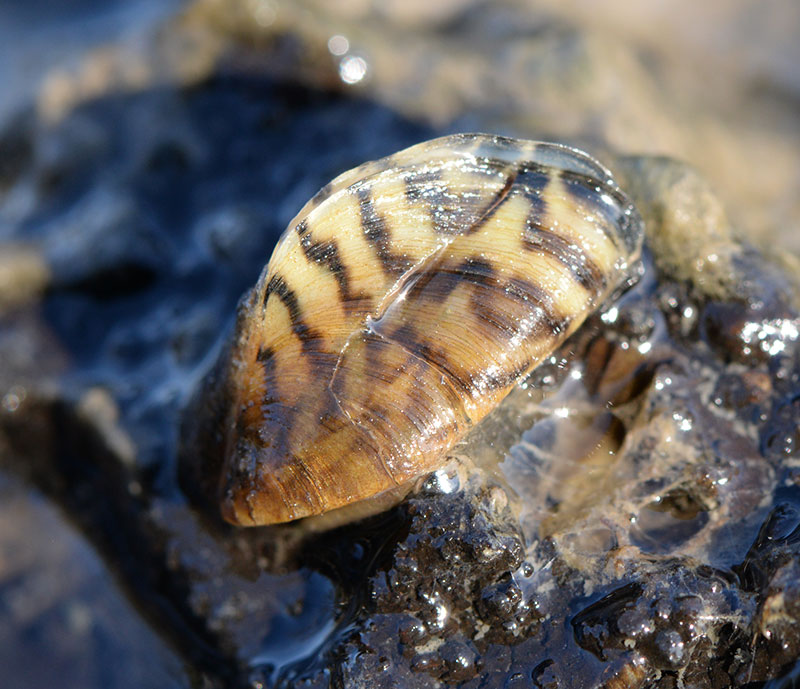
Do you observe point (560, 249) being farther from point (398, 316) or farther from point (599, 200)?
point (398, 316)

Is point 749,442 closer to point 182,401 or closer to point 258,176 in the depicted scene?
point 182,401

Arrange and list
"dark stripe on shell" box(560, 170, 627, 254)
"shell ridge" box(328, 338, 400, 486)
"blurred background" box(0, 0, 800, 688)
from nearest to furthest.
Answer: "shell ridge" box(328, 338, 400, 486), "dark stripe on shell" box(560, 170, 627, 254), "blurred background" box(0, 0, 800, 688)

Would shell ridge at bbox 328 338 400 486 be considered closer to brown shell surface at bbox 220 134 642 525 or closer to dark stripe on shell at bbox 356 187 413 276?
brown shell surface at bbox 220 134 642 525

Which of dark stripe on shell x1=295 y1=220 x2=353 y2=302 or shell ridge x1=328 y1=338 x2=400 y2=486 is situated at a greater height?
dark stripe on shell x1=295 y1=220 x2=353 y2=302

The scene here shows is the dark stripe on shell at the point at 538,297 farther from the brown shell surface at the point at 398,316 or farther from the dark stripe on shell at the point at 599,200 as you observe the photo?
the dark stripe on shell at the point at 599,200

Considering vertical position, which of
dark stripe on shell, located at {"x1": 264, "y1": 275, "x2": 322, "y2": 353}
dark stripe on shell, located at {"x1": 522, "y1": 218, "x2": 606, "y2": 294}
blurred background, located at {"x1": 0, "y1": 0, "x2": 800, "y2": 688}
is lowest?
blurred background, located at {"x1": 0, "y1": 0, "x2": 800, "y2": 688}

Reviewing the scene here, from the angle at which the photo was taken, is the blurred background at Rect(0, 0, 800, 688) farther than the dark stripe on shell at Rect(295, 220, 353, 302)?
Yes

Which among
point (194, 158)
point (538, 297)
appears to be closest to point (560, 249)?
point (538, 297)

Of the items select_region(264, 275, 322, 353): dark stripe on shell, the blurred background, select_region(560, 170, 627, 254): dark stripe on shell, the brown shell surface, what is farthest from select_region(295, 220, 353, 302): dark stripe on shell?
the blurred background
